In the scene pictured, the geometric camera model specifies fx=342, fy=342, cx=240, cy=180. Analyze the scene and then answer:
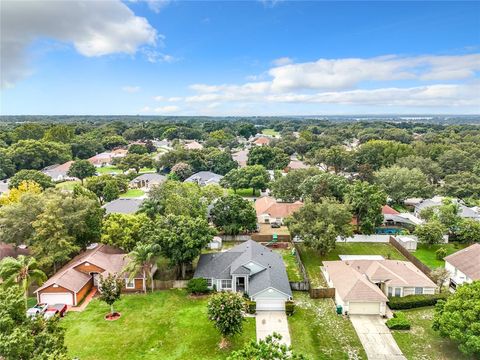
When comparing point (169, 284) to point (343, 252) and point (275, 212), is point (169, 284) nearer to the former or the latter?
point (343, 252)

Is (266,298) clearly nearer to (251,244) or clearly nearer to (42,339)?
(251,244)

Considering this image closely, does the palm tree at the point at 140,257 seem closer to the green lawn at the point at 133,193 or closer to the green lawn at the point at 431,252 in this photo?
the green lawn at the point at 431,252

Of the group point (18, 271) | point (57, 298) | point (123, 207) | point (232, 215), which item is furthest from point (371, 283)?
point (123, 207)

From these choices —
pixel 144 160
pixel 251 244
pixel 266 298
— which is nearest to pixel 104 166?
pixel 144 160

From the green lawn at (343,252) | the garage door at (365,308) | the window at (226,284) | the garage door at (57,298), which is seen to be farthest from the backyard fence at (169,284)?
the garage door at (365,308)

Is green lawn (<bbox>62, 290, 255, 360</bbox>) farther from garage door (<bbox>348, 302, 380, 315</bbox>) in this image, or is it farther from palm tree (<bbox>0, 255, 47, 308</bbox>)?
garage door (<bbox>348, 302, 380, 315</bbox>)

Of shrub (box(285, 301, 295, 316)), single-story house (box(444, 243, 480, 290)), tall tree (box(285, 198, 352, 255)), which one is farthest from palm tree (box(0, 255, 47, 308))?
single-story house (box(444, 243, 480, 290))
